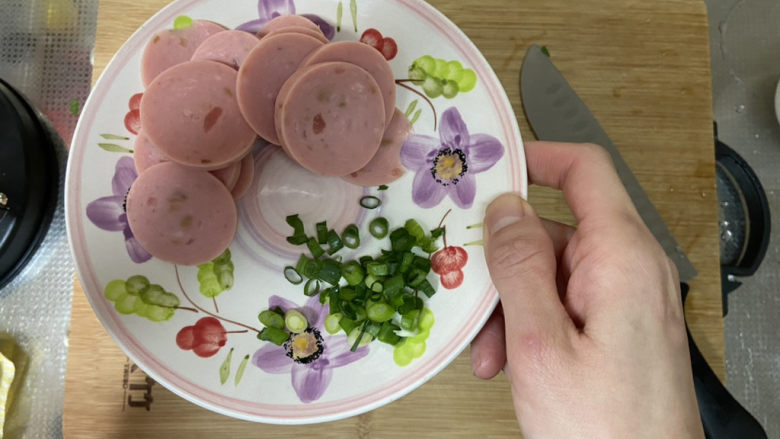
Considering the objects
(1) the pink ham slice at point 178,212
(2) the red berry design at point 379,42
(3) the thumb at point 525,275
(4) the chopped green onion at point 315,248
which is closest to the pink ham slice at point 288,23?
(2) the red berry design at point 379,42

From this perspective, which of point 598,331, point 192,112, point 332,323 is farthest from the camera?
point 332,323

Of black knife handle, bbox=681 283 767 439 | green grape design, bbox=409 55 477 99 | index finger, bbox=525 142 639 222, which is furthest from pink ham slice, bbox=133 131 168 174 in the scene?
black knife handle, bbox=681 283 767 439

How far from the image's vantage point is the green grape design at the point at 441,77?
1.11 meters

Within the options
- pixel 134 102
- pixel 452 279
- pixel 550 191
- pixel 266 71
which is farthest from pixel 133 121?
pixel 550 191

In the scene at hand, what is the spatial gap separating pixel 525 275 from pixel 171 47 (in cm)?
86

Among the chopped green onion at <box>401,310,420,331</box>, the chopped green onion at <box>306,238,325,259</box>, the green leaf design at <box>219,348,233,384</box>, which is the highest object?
the chopped green onion at <box>306,238,325,259</box>

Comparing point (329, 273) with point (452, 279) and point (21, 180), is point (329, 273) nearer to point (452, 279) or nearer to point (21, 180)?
point (452, 279)

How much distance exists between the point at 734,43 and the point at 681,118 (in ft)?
2.39

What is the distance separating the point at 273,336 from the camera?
1.07m

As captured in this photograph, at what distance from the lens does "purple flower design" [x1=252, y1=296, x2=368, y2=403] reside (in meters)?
1.06

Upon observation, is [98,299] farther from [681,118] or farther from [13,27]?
[681,118]

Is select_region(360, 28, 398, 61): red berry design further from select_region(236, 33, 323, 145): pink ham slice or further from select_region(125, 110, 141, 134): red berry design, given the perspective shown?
select_region(125, 110, 141, 134): red berry design

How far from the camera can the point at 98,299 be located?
104cm

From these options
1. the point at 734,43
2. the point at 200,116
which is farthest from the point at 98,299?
the point at 734,43
